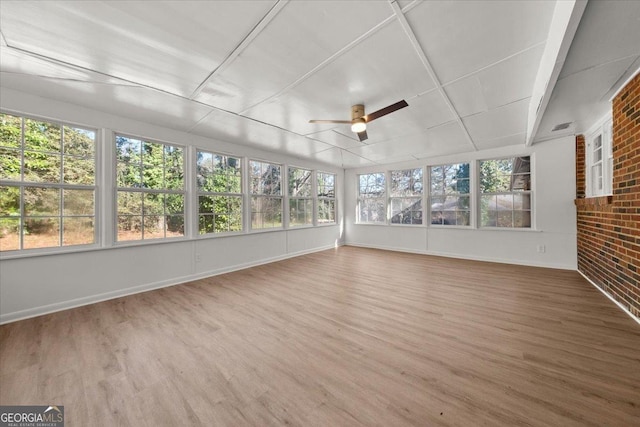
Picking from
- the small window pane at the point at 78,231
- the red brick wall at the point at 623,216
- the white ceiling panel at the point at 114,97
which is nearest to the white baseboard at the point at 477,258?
the red brick wall at the point at 623,216

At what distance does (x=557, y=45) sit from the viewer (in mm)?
1592

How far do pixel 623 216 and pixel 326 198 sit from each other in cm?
537

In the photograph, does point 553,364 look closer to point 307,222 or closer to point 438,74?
point 438,74

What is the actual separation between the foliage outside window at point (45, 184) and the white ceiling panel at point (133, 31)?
4.40 ft

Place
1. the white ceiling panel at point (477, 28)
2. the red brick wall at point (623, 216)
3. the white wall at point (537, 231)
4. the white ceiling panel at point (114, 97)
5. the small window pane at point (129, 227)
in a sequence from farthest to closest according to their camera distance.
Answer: the white wall at point (537, 231), the small window pane at point (129, 227), the white ceiling panel at point (114, 97), the red brick wall at point (623, 216), the white ceiling panel at point (477, 28)

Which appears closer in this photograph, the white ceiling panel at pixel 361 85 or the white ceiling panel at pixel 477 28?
the white ceiling panel at pixel 477 28

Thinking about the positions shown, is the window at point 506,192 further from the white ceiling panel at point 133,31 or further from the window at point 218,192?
the white ceiling panel at point 133,31

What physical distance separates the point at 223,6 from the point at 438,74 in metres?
1.89

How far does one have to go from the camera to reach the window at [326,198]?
6.73m

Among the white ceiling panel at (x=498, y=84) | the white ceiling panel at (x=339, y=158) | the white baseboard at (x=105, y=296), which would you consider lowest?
the white baseboard at (x=105, y=296)

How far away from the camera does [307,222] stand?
20.9 ft

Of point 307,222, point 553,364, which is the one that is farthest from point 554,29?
point 307,222

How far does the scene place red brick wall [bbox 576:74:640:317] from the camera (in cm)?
225

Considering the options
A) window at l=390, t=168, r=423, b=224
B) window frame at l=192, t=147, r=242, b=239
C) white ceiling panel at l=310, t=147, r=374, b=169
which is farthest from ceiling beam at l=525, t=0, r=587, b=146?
window frame at l=192, t=147, r=242, b=239
